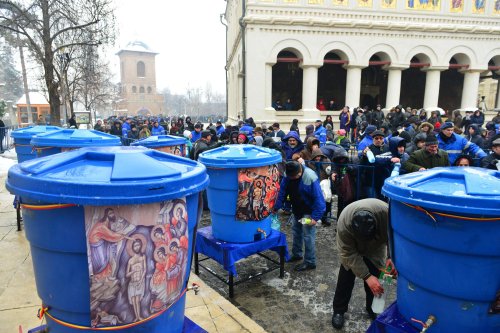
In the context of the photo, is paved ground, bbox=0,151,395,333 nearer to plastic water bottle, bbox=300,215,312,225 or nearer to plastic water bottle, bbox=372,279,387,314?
plastic water bottle, bbox=372,279,387,314

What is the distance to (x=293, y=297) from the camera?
4395 millimetres

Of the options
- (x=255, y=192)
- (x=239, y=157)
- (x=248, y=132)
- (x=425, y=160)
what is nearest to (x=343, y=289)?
(x=255, y=192)

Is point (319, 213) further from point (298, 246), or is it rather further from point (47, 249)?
point (47, 249)

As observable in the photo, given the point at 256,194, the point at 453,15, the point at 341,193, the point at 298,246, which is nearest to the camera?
the point at 256,194

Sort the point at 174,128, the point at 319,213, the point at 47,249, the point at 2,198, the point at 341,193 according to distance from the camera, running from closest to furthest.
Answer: the point at 47,249
the point at 319,213
the point at 341,193
the point at 2,198
the point at 174,128

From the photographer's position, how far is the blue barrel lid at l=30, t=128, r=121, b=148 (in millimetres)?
4742

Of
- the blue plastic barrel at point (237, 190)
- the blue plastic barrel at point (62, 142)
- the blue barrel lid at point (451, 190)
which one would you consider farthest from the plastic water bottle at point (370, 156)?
the blue plastic barrel at point (62, 142)

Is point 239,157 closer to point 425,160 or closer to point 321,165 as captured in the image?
point 321,165

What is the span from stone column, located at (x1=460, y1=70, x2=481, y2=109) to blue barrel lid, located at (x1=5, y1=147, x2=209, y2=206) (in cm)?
2530

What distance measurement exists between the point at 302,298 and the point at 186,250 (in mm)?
2613

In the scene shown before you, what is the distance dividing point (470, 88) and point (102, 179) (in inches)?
1028

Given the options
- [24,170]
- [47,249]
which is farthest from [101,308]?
[24,170]

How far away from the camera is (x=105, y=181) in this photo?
74.7 inches

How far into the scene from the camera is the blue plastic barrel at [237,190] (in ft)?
13.3
